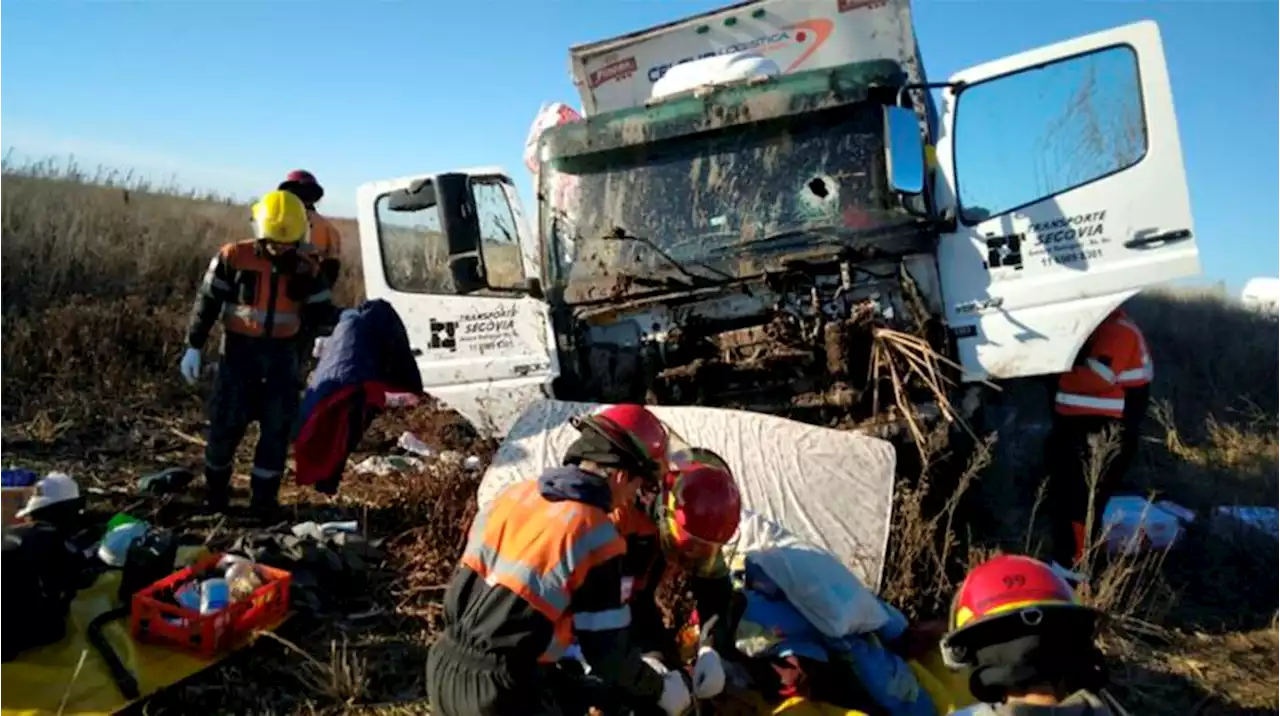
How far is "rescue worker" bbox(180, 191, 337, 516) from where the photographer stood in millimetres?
4973

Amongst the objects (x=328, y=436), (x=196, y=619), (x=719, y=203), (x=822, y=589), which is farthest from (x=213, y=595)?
(x=719, y=203)

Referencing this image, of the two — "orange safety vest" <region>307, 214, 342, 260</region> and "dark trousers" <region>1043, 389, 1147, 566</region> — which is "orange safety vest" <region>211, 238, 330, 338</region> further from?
"dark trousers" <region>1043, 389, 1147, 566</region>

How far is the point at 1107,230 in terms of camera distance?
4156 mm

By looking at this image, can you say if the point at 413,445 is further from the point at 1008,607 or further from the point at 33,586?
the point at 1008,607

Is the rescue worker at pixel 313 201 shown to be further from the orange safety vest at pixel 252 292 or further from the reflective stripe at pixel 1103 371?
the reflective stripe at pixel 1103 371

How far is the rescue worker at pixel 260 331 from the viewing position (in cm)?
497

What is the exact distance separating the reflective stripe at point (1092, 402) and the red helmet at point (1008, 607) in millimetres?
2617

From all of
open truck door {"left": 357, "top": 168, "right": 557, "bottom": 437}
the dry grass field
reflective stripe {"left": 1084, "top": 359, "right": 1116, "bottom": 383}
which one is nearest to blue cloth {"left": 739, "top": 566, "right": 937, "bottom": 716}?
the dry grass field

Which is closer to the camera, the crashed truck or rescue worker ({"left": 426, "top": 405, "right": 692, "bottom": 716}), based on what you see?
rescue worker ({"left": 426, "top": 405, "right": 692, "bottom": 716})

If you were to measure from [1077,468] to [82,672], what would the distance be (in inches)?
166

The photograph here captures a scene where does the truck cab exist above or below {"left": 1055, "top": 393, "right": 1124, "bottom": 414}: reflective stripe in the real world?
above

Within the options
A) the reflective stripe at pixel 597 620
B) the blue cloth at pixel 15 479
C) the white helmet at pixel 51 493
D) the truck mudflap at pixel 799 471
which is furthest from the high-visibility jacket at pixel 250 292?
the reflective stripe at pixel 597 620

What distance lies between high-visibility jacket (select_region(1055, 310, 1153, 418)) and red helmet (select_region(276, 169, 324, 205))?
496cm

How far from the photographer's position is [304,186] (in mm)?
6703
